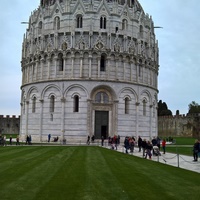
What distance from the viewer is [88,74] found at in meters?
44.0

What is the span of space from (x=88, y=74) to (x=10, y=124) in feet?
170

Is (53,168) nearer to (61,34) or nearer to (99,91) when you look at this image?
(99,91)

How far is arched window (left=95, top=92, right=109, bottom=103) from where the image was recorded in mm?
44656

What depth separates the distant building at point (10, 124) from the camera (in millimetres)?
87875

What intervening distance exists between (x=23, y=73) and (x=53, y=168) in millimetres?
38435

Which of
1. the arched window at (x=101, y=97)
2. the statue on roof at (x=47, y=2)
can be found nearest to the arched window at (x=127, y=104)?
the arched window at (x=101, y=97)

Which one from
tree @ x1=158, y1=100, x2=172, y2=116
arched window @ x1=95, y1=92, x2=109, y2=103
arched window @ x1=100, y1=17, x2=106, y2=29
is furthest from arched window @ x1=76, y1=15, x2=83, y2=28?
tree @ x1=158, y1=100, x2=172, y2=116

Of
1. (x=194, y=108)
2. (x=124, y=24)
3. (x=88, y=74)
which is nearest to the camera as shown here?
(x=88, y=74)

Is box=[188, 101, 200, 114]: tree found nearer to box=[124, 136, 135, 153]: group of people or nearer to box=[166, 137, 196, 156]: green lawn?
box=[166, 137, 196, 156]: green lawn

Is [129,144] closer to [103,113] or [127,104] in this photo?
[103,113]

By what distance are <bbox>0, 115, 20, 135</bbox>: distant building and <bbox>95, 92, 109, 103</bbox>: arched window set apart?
49677 mm

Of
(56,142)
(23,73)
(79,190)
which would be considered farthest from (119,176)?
(23,73)

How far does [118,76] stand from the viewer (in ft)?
148

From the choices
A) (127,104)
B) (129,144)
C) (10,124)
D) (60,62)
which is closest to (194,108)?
(10,124)
